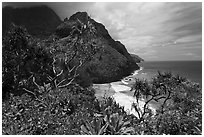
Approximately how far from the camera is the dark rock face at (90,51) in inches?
434

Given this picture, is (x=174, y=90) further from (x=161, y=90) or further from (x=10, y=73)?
(x=10, y=73)

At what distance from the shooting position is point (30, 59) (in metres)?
12.0

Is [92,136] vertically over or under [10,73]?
under

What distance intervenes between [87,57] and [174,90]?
514cm

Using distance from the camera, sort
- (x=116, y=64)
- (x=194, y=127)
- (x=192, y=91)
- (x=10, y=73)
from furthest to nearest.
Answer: (x=116, y=64)
(x=10, y=73)
(x=192, y=91)
(x=194, y=127)

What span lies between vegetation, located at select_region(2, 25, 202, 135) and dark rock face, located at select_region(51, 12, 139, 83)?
1869mm

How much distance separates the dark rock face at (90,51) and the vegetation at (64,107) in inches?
73.6

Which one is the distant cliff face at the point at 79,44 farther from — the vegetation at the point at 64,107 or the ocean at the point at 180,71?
the ocean at the point at 180,71

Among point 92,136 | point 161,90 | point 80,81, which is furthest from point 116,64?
point 92,136

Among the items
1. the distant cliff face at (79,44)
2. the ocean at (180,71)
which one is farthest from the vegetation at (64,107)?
the ocean at (180,71)

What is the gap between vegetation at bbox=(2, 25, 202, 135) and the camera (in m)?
5.91

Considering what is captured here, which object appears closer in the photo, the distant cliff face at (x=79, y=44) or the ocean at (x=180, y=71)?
the distant cliff face at (x=79, y=44)

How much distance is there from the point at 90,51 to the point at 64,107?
4.07 m

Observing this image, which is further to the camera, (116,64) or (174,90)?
(116,64)
